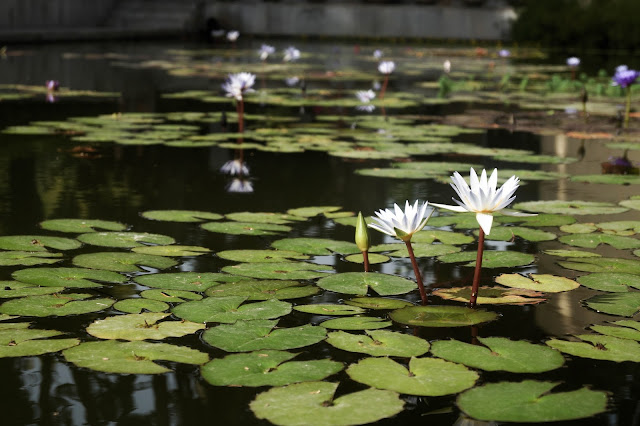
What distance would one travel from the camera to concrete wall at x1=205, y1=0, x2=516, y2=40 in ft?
61.7

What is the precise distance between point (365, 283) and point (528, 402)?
80 cm

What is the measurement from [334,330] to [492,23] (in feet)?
56.7

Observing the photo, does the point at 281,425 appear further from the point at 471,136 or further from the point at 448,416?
the point at 471,136

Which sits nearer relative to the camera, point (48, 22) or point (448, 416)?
point (448, 416)

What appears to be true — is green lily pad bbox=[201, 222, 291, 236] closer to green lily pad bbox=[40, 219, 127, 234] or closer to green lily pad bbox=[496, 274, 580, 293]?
green lily pad bbox=[40, 219, 127, 234]

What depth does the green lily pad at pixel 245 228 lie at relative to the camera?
10.00ft

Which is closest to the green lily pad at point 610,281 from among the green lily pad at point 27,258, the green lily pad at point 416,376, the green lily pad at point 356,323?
the green lily pad at point 356,323

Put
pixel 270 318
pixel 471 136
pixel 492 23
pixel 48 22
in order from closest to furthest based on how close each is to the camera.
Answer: pixel 270 318
pixel 471 136
pixel 48 22
pixel 492 23

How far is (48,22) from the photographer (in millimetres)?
16328

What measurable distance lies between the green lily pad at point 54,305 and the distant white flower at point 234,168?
6.40 ft

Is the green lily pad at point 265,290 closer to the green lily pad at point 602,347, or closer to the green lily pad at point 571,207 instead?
the green lily pad at point 602,347

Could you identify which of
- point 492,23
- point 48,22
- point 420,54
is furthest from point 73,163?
point 492,23

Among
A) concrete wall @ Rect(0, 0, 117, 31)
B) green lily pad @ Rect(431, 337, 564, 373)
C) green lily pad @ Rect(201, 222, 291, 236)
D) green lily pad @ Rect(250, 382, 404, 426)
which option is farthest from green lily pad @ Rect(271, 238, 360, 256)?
concrete wall @ Rect(0, 0, 117, 31)

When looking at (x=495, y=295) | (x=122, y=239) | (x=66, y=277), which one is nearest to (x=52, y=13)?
(x=122, y=239)
